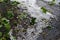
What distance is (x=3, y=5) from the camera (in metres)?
3.94

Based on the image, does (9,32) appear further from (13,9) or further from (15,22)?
(13,9)

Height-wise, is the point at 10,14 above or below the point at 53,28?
above

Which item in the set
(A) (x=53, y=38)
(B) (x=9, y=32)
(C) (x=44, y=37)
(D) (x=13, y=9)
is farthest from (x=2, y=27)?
(A) (x=53, y=38)

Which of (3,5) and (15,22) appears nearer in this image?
(15,22)

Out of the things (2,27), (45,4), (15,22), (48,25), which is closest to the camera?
(2,27)

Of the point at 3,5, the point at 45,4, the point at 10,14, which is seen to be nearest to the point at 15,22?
the point at 10,14

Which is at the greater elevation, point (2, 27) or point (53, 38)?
point (2, 27)

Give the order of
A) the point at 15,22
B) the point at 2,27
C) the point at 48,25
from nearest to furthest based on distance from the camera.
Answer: the point at 2,27 < the point at 15,22 < the point at 48,25

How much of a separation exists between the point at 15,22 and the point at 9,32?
0.35 meters

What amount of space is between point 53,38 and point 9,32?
1.07 meters

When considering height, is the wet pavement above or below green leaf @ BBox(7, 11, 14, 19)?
below

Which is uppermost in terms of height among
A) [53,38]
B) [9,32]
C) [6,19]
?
[6,19]

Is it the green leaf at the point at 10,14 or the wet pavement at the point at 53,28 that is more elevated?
the green leaf at the point at 10,14

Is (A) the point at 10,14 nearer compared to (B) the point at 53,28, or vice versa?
(A) the point at 10,14
